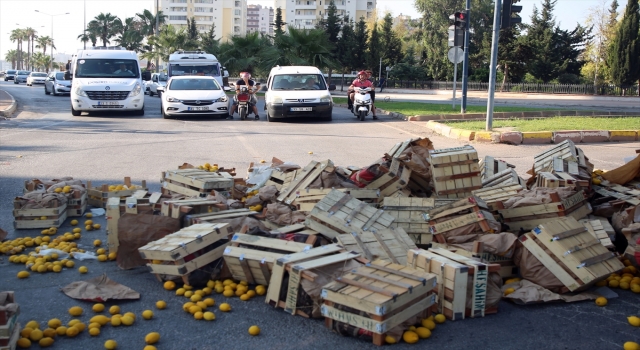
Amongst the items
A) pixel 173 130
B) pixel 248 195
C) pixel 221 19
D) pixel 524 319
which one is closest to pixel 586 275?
pixel 524 319

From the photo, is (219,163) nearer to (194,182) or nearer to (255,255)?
(194,182)

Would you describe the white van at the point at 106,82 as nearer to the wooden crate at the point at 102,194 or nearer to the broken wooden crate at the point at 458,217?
the wooden crate at the point at 102,194

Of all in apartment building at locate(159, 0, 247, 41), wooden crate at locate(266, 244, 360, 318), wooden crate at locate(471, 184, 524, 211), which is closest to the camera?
wooden crate at locate(266, 244, 360, 318)

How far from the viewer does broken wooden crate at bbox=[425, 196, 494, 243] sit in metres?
5.79

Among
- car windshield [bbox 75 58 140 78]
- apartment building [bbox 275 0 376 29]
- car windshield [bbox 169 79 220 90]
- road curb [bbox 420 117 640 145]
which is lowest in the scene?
road curb [bbox 420 117 640 145]

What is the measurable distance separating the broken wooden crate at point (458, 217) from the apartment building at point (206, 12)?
144 m

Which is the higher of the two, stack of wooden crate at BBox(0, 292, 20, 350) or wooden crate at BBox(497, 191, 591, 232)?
wooden crate at BBox(497, 191, 591, 232)

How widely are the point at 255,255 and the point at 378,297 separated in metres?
1.35

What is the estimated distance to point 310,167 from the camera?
25.0 ft

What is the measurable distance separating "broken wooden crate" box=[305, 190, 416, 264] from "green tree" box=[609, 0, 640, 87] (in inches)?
1707

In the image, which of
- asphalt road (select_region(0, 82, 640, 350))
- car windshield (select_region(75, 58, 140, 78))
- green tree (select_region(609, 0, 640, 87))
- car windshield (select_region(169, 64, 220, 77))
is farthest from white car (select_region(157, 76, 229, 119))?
green tree (select_region(609, 0, 640, 87))

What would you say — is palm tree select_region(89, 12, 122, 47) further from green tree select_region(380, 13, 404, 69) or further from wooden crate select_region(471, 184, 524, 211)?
wooden crate select_region(471, 184, 524, 211)

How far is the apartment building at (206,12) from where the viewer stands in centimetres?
14450

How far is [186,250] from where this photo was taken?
200 inches
